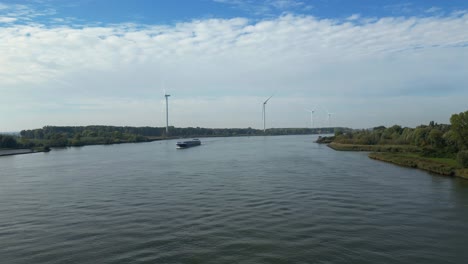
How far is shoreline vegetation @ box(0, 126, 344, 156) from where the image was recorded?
2761 inches

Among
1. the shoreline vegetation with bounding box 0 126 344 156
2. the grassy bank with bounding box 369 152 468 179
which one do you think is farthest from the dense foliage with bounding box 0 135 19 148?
the grassy bank with bounding box 369 152 468 179

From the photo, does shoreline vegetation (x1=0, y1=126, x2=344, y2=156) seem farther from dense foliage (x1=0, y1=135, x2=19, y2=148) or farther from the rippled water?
the rippled water

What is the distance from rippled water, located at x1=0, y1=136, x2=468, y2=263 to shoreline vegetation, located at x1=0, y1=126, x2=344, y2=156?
5209cm

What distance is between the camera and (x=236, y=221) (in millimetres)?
13469

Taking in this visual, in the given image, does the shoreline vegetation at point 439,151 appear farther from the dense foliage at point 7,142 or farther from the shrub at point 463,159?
the dense foliage at point 7,142

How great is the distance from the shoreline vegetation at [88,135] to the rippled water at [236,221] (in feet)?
171

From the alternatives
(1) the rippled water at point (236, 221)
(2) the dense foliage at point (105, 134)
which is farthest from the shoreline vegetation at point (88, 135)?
(1) the rippled water at point (236, 221)

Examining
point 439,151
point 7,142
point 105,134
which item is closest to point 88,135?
point 105,134

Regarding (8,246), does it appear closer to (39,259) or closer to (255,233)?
(39,259)

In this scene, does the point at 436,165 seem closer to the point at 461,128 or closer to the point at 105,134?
the point at 461,128

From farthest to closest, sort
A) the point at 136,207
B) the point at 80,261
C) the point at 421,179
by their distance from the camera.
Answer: the point at 421,179
the point at 136,207
the point at 80,261

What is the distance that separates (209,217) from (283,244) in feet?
13.1

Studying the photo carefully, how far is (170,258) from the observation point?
32.3ft

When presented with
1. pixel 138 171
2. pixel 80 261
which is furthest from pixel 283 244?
pixel 138 171
